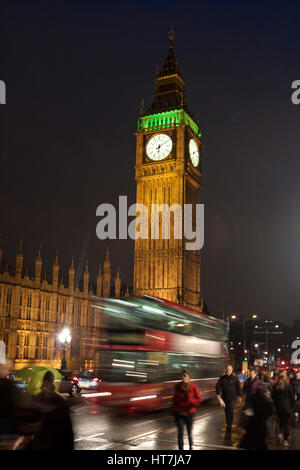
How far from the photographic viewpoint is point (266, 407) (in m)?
8.38

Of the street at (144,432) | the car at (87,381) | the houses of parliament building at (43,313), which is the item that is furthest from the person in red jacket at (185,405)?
the houses of parliament building at (43,313)

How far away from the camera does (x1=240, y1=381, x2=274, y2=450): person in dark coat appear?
7.67 m

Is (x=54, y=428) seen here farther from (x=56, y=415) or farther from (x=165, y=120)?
(x=165, y=120)

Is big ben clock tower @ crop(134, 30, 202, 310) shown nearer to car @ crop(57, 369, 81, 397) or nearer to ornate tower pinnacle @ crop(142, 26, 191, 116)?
ornate tower pinnacle @ crop(142, 26, 191, 116)

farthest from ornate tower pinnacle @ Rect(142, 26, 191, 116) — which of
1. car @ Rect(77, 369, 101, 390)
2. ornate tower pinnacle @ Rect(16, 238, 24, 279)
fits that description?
car @ Rect(77, 369, 101, 390)

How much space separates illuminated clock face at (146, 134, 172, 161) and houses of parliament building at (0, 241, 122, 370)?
53.8ft

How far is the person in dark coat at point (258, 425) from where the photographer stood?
7668 mm

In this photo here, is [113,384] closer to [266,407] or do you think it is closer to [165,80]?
[266,407]

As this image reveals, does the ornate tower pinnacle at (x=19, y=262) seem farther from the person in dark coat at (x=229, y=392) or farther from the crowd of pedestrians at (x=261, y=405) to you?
the person in dark coat at (x=229, y=392)

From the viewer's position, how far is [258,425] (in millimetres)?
7848

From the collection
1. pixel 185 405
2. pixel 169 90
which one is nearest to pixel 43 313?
pixel 169 90

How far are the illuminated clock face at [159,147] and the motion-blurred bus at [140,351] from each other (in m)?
55.3

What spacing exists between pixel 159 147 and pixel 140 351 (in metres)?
58.9
